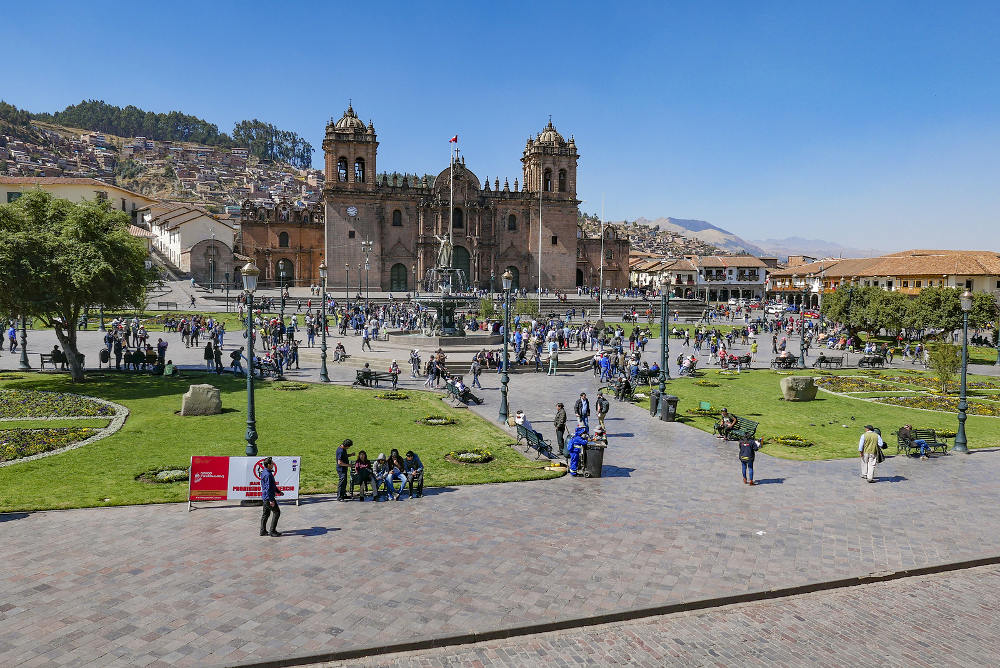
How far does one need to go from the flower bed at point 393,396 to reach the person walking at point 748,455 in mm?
11730

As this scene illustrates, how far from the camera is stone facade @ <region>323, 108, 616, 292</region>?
71812mm

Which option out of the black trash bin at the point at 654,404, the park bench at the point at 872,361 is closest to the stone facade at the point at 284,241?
the park bench at the point at 872,361

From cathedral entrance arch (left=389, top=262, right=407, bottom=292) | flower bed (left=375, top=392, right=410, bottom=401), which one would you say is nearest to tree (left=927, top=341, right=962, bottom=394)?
flower bed (left=375, top=392, right=410, bottom=401)

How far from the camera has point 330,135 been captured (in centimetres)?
7038

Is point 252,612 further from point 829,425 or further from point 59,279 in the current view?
point 59,279

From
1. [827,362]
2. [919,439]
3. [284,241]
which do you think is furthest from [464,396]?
[284,241]

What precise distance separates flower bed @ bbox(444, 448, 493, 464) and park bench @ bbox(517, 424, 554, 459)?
1.01m

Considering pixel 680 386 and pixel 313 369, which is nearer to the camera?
pixel 680 386

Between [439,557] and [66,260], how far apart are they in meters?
18.2

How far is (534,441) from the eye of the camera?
1562 centimetres

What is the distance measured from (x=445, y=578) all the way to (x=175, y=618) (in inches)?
126

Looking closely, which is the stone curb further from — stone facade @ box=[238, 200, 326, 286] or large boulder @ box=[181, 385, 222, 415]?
stone facade @ box=[238, 200, 326, 286]

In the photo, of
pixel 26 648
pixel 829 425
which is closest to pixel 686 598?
pixel 26 648

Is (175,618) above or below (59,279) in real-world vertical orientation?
below
